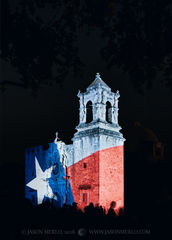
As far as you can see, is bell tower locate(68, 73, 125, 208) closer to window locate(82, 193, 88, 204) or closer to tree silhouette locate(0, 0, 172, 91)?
window locate(82, 193, 88, 204)

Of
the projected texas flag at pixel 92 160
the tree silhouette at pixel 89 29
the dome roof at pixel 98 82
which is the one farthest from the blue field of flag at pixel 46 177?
the tree silhouette at pixel 89 29

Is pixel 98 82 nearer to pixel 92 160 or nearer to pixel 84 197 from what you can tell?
pixel 92 160

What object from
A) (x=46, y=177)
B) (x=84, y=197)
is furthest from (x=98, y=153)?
(x=46, y=177)

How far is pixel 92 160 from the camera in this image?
44.3 feet

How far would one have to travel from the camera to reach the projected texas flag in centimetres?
1329

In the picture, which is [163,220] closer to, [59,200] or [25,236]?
[25,236]

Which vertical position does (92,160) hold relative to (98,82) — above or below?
below

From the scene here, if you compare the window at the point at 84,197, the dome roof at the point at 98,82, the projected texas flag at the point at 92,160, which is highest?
the dome roof at the point at 98,82

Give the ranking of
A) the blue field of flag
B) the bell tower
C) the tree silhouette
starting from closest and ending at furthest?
the tree silhouette, the bell tower, the blue field of flag

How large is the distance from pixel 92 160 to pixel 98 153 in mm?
513

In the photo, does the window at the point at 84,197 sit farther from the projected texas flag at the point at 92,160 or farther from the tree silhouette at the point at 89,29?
the tree silhouette at the point at 89,29

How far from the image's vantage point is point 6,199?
4.32m

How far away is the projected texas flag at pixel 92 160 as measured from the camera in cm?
1329

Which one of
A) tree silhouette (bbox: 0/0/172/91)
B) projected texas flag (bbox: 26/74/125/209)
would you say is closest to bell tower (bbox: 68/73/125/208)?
projected texas flag (bbox: 26/74/125/209)
